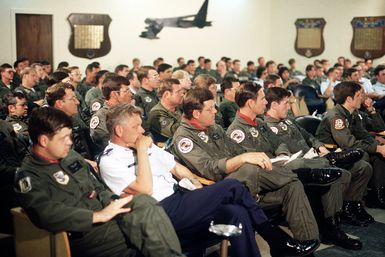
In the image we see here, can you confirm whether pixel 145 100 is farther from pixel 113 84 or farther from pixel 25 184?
pixel 25 184

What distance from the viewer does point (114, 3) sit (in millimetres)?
10766

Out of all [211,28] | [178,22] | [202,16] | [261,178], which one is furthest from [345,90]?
[211,28]

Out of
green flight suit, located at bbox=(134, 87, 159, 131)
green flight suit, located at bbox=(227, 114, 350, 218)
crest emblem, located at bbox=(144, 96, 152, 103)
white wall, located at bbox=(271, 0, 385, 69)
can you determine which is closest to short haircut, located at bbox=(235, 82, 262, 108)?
green flight suit, located at bbox=(227, 114, 350, 218)

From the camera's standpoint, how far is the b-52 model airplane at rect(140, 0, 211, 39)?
11.4 meters

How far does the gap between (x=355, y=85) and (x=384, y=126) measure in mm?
801

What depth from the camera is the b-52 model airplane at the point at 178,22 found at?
11406 mm

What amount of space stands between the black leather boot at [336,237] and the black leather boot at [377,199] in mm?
938

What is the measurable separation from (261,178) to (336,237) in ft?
2.69

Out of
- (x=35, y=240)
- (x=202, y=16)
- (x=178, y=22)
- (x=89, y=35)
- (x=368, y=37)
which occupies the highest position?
(x=202, y=16)

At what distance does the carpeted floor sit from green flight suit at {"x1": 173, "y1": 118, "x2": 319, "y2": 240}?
0.41 m

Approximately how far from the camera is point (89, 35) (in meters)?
10.5

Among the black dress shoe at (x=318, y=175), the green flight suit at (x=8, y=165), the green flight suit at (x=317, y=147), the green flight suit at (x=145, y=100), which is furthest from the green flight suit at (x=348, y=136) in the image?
the green flight suit at (x=8, y=165)

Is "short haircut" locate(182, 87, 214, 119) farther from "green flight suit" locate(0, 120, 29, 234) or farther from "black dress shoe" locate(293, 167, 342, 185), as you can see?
"green flight suit" locate(0, 120, 29, 234)

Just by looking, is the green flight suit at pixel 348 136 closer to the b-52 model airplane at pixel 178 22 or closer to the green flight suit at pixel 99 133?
the green flight suit at pixel 99 133
